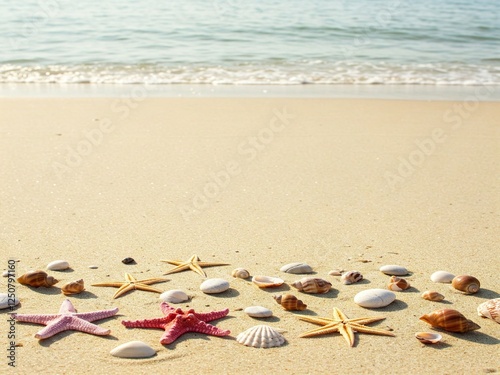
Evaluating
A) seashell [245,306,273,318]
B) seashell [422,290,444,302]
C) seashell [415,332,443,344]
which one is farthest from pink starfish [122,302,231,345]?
seashell [422,290,444,302]

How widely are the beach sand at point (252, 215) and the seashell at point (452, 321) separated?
0.05 meters

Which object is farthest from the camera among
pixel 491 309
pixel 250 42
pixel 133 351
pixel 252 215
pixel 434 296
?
pixel 250 42

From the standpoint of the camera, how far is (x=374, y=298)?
3.34m

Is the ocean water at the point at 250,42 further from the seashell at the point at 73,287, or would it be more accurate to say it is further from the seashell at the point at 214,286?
the seashell at the point at 73,287

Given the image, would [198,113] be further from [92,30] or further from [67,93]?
[92,30]

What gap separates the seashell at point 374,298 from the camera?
10.9 ft

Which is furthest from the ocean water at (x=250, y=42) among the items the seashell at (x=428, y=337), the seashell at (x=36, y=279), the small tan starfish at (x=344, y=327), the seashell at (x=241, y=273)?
the seashell at (x=428, y=337)

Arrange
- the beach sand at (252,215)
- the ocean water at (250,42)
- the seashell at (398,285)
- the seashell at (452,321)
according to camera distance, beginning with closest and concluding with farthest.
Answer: the beach sand at (252,215) → the seashell at (452,321) → the seashell at (398,285) → the ocean water at (250,42)

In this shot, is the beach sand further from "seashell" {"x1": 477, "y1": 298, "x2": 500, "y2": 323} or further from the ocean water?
the ocean water

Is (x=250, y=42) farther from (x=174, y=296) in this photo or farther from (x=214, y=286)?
(x=174, y=296)

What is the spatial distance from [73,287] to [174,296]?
1.80 ft

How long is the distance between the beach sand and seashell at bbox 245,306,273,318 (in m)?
0.03

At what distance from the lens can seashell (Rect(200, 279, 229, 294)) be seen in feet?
11.4

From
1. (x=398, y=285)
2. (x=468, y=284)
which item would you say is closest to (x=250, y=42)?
(x=398, y=285)
